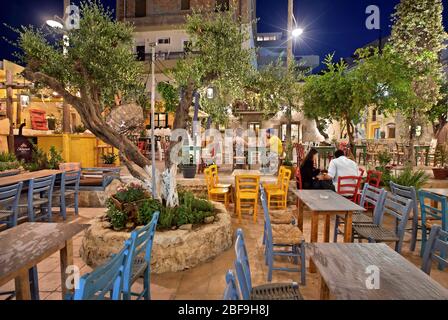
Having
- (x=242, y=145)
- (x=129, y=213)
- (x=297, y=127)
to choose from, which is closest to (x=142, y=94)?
(x=129, y=213)

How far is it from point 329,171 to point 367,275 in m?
4.03

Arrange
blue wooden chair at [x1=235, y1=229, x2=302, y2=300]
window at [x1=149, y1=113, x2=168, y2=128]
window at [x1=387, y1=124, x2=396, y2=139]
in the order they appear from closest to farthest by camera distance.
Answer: blue wooden chair at [x1=235, y1=229, x2=302, y2=300]
window at [x1=149, y1=113, x2=168, y2=128]
window at [x1=387, y1=124, x2=396, y2=139]

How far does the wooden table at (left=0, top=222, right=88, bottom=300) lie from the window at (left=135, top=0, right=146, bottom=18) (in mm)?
18469

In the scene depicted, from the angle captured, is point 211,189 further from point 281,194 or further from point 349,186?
point 349,186

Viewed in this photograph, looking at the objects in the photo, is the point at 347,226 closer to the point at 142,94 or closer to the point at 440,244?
the point at 440,244

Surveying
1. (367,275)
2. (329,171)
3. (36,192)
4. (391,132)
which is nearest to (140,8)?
(36,192)

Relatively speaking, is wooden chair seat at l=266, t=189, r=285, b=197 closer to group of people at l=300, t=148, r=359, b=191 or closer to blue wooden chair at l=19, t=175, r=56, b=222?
group of people at l=300, t=148, r=359, b=191

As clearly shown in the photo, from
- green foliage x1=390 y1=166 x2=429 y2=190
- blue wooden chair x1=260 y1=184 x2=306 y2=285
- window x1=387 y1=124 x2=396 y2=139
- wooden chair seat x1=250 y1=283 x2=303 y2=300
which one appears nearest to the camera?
wooden chair seat x1=250 y1=283 x2=303 y2=300

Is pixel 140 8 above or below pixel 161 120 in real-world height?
above

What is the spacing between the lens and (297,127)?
18.2m

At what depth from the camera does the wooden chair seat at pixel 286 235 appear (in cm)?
332

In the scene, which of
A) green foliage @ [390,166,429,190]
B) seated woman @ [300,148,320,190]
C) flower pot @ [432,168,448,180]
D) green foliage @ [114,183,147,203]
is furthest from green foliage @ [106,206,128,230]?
flower pot @ [432,168,448,180]

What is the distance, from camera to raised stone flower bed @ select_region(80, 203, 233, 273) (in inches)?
139

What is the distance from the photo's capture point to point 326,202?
3.75 m
